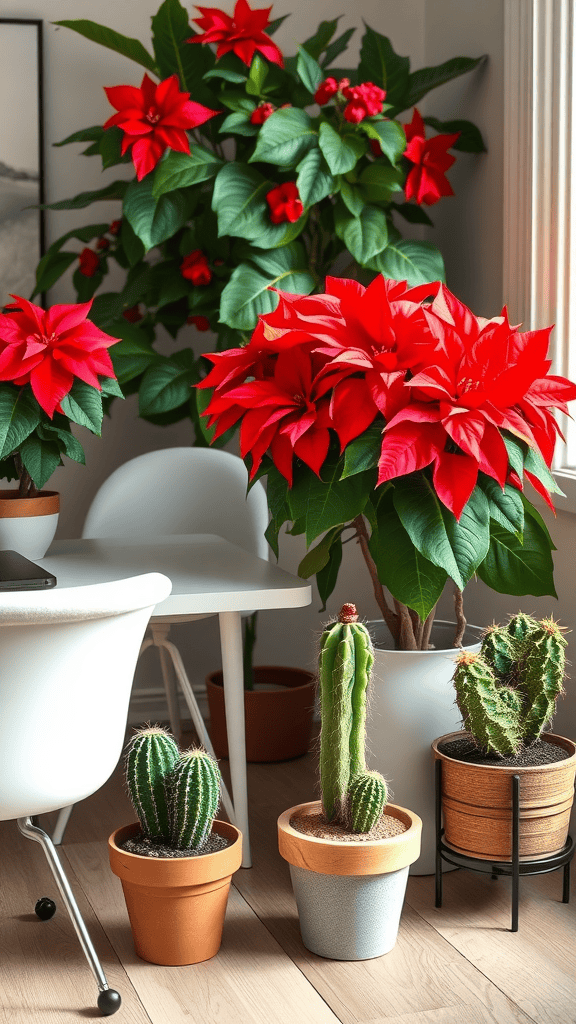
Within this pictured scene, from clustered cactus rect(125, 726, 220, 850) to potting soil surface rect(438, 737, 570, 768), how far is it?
1.52 ft

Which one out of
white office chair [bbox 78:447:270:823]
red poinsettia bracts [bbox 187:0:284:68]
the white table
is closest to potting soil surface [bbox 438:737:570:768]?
the white table

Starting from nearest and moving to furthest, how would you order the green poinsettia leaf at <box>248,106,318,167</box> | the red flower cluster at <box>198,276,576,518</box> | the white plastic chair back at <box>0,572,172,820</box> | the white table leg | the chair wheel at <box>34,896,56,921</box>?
the white plastic chair back at <box>0,572,172,820</box>, the red flower cluster at <box>198,276,576,518</box>, the chair wheel at <box>34,896,56,921</box>, the white table leg, the green poinsettia leaf at <box>248,106,318,167</box>

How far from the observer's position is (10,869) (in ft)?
7.27

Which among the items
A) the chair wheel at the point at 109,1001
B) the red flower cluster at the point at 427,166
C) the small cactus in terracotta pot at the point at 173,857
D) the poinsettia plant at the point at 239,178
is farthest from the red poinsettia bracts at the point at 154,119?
the chair wheel at the point at 109,1001

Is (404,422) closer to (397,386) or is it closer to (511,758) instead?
(397,386)

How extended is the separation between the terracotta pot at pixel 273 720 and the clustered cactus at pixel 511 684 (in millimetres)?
953

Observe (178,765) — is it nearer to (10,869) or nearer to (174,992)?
(174,992)

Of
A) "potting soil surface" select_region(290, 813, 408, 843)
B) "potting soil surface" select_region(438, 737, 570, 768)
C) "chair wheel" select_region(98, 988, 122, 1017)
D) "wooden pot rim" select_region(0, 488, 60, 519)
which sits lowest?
"chair wheel" select_region(98, 988, 122, 1017)

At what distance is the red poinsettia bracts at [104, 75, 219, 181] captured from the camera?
7.99 ft

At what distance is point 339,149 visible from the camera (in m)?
2.43

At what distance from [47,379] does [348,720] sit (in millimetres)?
807

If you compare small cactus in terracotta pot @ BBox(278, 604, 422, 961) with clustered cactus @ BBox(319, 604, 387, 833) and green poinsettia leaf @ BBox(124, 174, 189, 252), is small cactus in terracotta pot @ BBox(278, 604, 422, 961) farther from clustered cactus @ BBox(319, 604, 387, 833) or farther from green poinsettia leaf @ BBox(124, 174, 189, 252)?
green poinsettia leaf @ BBox(124, 174, 189, 252)

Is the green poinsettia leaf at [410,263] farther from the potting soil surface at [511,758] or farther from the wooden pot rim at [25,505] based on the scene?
the potting soil surface at [511,758]

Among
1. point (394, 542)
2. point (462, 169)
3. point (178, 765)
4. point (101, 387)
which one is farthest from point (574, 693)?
point (462, 169)
